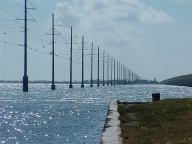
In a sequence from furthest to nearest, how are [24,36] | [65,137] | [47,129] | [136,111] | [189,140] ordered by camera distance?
[24,36] → [136,111] → [47,129] → [65,137] → [189,140]

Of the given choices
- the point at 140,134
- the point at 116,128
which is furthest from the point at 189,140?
the point at 116,128

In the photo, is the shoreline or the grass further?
the grass

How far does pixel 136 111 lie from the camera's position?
46375 mm

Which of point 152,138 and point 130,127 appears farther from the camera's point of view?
point 130,127

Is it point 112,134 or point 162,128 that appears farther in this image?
point 162,128

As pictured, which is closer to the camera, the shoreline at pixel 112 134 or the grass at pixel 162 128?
the shoreline at pixel 112 134

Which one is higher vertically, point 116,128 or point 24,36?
point 24,36

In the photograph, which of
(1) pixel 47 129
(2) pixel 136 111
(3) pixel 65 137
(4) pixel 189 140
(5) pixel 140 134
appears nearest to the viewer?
(4) pixel 189 140

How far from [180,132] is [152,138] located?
2.99 metres

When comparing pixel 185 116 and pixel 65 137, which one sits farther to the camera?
pixel 185 116

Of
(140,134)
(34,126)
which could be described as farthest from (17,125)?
(140,134)

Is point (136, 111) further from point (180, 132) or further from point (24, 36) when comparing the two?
point (24, 36)

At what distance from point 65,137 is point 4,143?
3369 millimetres

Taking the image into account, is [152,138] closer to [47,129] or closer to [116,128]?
[116,128]
